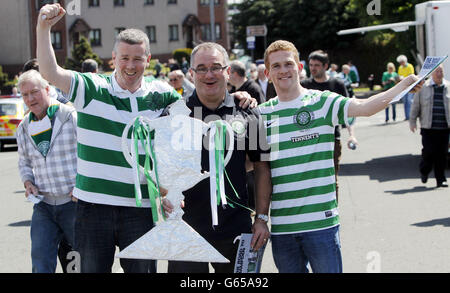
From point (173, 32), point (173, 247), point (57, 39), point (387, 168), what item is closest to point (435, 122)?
point (387, 168)

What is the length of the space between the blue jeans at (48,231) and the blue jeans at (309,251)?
1.97 meters

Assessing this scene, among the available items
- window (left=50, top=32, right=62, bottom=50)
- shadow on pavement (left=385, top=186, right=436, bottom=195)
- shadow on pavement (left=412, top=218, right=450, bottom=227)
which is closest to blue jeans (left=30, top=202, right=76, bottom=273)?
shadow on pavement (left=412, top=218, right=450, bottom=227)

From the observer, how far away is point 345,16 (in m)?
49.8

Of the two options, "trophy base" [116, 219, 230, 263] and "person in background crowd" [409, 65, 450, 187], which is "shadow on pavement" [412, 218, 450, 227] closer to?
"person in background crowd" [409, 65, 450, 187]

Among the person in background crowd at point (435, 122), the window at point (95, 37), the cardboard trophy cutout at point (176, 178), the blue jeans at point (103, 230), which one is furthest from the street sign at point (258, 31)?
the window at point (95, 37)

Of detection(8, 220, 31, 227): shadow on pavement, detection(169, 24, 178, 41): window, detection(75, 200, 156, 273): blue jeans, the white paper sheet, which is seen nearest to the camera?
the white paper sheet

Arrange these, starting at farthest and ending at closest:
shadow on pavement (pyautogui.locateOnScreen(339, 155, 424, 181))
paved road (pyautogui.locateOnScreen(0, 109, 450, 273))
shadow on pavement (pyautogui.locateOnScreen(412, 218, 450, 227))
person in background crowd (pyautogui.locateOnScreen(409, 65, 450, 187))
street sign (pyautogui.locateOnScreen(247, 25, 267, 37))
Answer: street sign (pyautogui.locateOnScreen(247, 25, 267, 37))
shadow on pavement (pyautogui.locateOnScreen(339, 155, 424, 181))
person in background crowd (pyautogui.locateOnScreen(409, 65, 450, 187))
shadow on pavement (pyautogui.locateOnScreen(412, 218, 450, 227))
paved road (pyautogui.locateOnScreen(0, 109, 450, 273))

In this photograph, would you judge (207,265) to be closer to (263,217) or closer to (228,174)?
(263,217)

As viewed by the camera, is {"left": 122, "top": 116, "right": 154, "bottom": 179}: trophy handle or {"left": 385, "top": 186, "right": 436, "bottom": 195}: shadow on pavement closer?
{"left": 122, "top": 116, "right": 154, "bottom": 179}: trophy handle

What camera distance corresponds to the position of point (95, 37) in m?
58.6

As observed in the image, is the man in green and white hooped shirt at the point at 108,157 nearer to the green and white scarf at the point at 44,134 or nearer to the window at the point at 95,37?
the green and white scarf at the point at 44,134

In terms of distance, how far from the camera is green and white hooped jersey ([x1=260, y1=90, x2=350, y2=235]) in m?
3.88

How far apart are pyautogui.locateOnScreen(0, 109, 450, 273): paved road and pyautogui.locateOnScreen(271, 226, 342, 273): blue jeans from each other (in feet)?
5.07
